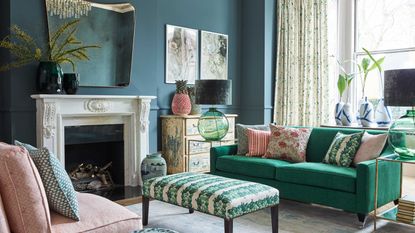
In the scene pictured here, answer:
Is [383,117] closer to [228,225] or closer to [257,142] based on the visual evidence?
[257,142]

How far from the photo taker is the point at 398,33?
5.51m

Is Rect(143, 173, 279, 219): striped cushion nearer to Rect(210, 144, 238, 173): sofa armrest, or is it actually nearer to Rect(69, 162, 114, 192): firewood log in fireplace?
Rect(210, 144, 238, 173): sofa armrest

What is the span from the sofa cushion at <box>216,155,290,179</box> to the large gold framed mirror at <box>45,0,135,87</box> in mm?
1534

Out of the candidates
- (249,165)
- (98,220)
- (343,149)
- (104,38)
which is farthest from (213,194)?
→ (104,38)

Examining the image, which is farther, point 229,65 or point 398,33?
point 229,65

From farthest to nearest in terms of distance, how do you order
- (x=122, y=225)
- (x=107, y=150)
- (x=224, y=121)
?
(x=107, y=150) < (x=224, y=121) < (x=122, y=225)

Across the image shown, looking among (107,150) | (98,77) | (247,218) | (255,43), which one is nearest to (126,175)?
(107,150)

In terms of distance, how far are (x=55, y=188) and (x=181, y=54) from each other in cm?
383

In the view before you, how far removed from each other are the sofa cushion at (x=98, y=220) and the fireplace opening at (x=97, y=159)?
1881 mm

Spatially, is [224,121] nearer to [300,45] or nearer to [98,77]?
[98,77]

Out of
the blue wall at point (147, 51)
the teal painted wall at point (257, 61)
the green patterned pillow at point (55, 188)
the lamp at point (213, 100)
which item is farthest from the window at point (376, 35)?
the green patterned pillow at point (55, 188)

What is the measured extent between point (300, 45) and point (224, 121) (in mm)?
2353

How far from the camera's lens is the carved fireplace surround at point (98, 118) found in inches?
156

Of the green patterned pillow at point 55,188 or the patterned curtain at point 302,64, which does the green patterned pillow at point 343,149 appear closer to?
the patterned curtain at point 302,64
